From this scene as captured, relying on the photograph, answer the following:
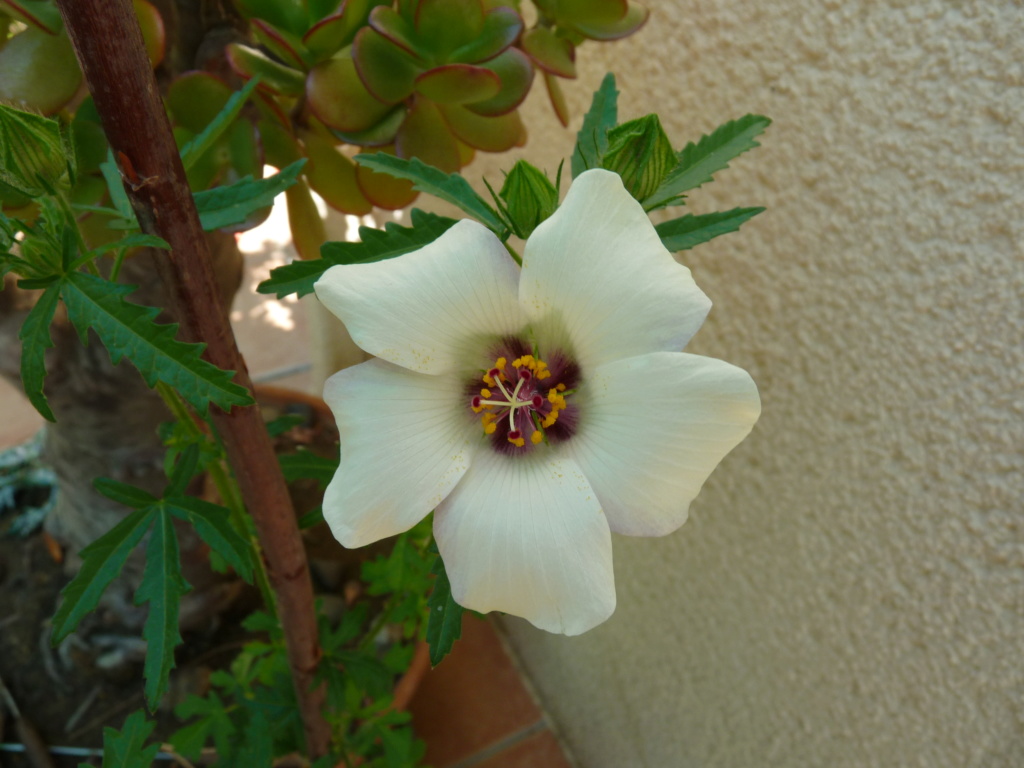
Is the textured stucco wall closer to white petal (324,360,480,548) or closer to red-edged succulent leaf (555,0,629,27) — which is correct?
red-edged succulent leaf (555,0,629,27)

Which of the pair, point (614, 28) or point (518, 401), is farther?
point (614, 28)

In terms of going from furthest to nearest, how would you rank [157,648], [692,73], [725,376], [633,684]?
[633,684] < [692,73] < [157,648] < [725,376]

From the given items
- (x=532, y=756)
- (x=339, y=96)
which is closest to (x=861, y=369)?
(x=339, y=96)

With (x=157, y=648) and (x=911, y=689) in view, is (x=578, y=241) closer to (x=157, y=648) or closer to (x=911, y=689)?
(x=157, y=648)

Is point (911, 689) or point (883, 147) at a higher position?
point (883, 147)

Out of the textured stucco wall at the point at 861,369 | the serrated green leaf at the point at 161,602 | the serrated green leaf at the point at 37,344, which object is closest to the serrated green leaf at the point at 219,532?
the serrated green leaf at the point at 161,602

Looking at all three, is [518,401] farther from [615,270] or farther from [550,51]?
[550,51]

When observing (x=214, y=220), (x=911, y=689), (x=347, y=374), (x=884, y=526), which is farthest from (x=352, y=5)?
(x=911, y=689)
